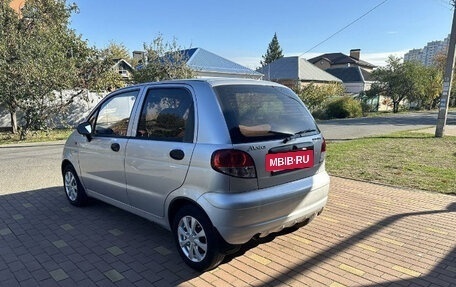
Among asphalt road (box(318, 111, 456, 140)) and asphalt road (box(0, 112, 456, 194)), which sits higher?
asphalt road (box(0, 112, 456, 194))

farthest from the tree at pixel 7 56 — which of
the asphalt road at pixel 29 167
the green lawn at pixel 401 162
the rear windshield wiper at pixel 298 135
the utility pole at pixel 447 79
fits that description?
the utility pole at pixel 447 79

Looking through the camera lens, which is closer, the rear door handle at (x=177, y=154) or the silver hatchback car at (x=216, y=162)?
the silver hatchback car at (x=216, y=162)

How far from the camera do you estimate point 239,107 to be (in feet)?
10.0

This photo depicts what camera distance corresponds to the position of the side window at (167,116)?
318 cm

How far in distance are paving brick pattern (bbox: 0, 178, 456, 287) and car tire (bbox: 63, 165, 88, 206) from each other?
0.47 feet

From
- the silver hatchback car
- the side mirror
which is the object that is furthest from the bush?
the side mirror

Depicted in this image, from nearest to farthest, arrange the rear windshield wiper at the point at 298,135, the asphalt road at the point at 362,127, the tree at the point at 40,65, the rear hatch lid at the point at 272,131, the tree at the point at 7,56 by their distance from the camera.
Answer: the rear hatch lid at the point at 272,131 → the rear windshield wiper at the point at 298,135 → the tree at the point at 7,56 → the tree at the point at 40,65 → the asphalt road at the point at 362,127

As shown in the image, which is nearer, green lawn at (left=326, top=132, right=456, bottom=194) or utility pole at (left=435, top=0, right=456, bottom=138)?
green lawn at (left=326, top=132, right=456, bottom=194)

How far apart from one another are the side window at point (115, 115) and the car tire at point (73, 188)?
1002mm

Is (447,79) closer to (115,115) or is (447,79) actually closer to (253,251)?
(253,251)

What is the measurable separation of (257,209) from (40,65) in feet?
41.9

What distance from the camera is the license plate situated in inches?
118

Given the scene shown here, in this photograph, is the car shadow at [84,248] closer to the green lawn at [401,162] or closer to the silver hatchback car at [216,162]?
the silver hatchback car at [216,162]

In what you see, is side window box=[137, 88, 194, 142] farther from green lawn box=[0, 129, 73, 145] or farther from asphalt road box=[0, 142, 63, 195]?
green lawn box=[0, 129, 73, 145]
